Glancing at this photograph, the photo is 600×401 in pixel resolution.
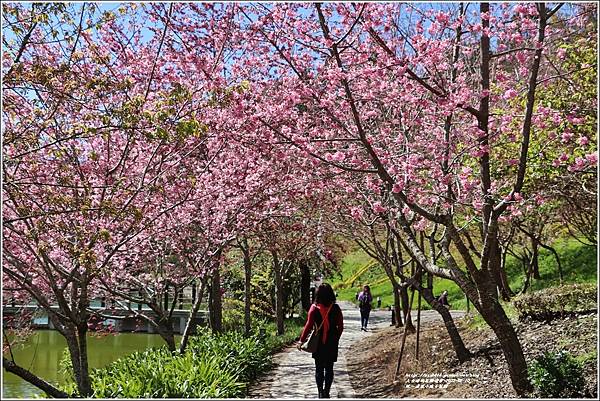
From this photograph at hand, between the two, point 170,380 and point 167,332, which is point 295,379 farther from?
point 170,380

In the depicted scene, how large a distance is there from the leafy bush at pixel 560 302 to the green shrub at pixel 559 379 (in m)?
2.89

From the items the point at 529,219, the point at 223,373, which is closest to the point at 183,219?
the point at 223,373

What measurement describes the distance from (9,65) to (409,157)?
368cm

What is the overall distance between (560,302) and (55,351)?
14.8m

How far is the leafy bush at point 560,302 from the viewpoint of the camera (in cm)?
776

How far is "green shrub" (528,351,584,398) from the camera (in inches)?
197

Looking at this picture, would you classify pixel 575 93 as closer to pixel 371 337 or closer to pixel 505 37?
pixel 505 37

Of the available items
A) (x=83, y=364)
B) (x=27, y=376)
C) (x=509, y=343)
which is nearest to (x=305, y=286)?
(x=509, y=343)

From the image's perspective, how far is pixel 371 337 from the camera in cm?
1342

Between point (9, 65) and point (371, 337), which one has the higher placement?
point (9, 65)

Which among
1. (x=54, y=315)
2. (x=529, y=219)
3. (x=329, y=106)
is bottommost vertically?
(x=54, y=315)

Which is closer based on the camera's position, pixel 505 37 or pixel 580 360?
pixel 505 37

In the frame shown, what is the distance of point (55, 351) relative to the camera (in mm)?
17266

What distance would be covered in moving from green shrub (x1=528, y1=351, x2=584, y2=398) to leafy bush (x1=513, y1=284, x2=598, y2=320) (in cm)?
289
